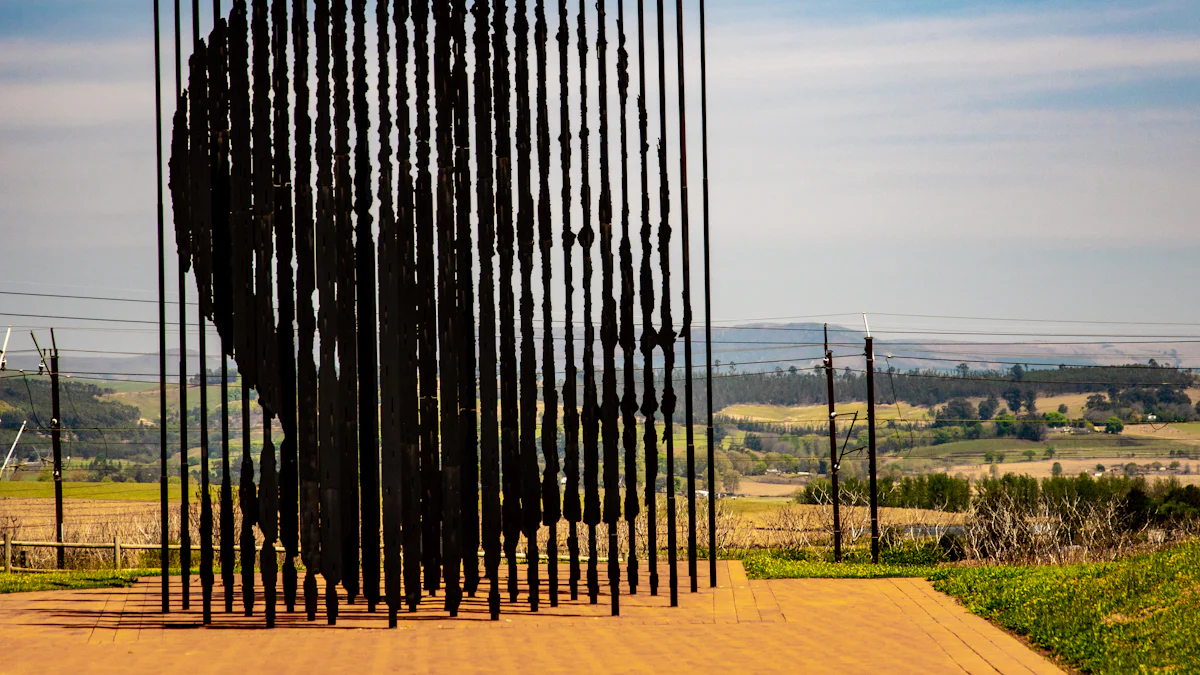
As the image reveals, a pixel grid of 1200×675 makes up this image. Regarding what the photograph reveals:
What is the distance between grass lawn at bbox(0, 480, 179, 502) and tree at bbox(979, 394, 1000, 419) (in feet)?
169

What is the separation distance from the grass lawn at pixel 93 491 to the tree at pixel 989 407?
169 ft

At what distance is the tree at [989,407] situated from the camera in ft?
260

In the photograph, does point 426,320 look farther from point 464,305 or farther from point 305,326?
point 305,326

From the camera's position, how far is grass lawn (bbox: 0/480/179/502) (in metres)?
45.1

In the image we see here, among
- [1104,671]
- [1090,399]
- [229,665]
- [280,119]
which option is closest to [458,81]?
[280,119]

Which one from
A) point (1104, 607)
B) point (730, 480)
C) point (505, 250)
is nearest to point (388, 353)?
point (505, 250)

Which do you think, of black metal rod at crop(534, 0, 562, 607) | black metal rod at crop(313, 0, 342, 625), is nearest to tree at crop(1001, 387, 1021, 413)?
black metal rod at crop(534, 0, 562, 607)

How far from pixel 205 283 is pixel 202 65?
1443 millimetres

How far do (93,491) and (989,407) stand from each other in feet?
187

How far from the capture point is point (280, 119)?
7609mm

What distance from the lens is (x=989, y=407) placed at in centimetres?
8038

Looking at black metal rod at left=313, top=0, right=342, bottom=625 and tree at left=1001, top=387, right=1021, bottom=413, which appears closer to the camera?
black metal rod at left=313, top=0, right=342, bottom=625

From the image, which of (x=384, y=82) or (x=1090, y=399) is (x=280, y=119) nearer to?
(x=384, y=82)

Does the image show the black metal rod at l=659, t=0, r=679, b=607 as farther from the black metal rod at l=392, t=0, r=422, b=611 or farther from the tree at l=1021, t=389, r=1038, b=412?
the tree at l=1021, t=389, r=1038, b=412
